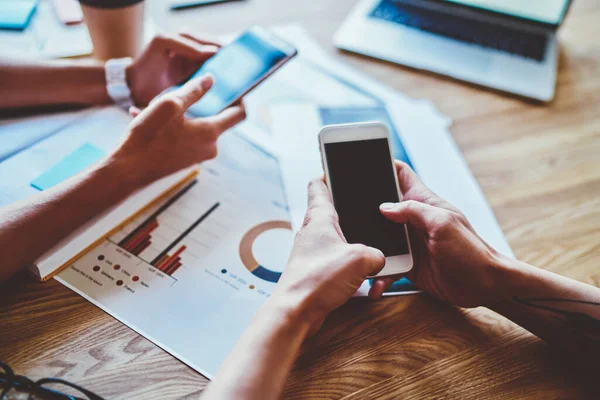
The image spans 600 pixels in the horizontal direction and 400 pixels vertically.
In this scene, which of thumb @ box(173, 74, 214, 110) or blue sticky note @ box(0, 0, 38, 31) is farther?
blue sticky note @ box(0, 0, 38, 31)

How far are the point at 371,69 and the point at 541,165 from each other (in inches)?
14.2

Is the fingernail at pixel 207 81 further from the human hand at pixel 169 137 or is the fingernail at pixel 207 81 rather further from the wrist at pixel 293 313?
the wrist at pixel 293 313

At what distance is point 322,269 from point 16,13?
815mm

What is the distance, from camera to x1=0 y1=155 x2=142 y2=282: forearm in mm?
560

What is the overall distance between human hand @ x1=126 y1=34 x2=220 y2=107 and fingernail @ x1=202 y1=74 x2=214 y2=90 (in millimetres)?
109

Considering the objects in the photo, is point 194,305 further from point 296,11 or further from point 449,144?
point 296,11

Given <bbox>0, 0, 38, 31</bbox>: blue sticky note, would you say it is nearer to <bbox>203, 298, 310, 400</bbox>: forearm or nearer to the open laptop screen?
<bbox>203, 298, 310, 400</bbox>: forearm

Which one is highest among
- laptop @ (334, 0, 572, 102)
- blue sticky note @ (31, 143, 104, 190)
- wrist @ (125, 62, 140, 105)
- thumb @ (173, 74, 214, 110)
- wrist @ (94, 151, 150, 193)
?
laptop @ (334, 0, 572, 102)

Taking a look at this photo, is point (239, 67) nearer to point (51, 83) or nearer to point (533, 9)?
point (51, 83)

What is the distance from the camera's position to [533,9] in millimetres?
959

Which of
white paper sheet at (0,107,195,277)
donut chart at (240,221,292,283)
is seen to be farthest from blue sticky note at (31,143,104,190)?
donut chart at (240,221,292,283)

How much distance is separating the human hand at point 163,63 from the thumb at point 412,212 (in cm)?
42

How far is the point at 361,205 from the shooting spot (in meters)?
0.59

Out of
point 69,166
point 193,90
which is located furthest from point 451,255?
point 69,166
